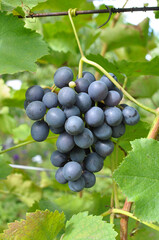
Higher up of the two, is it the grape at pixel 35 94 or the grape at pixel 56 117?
the grape at pixel 35 94

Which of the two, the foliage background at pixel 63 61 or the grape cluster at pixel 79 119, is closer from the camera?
the grape cluster at pixel 79 119

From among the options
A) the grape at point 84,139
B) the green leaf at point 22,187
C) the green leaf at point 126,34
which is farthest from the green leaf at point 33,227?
the green leaf at point 126,34

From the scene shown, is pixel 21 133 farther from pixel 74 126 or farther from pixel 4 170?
pixel 74 126

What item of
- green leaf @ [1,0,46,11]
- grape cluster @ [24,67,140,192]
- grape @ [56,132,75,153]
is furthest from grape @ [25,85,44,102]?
green leaf @ [1,0,46,11]

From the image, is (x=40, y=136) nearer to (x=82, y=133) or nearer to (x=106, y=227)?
(x=82, y=133)

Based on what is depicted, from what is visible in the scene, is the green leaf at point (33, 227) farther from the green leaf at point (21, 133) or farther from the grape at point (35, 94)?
the green leaf at point (21, 133)
